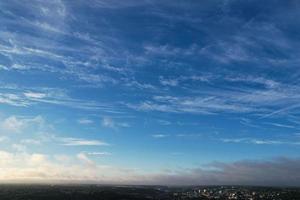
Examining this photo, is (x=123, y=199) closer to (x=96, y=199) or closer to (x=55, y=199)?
(x=96, y=199)

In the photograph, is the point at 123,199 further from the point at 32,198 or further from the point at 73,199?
the point at 32,198

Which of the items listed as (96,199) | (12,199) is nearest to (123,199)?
(96,199)

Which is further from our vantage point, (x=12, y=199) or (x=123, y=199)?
(x=123, y=199)

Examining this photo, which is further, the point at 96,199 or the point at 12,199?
the point at 96,199

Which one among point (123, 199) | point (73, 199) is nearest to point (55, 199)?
point (73, 199)

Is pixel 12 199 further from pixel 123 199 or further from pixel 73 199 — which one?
pixel 123 199

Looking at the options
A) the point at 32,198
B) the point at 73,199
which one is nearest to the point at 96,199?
the point at 73,199
